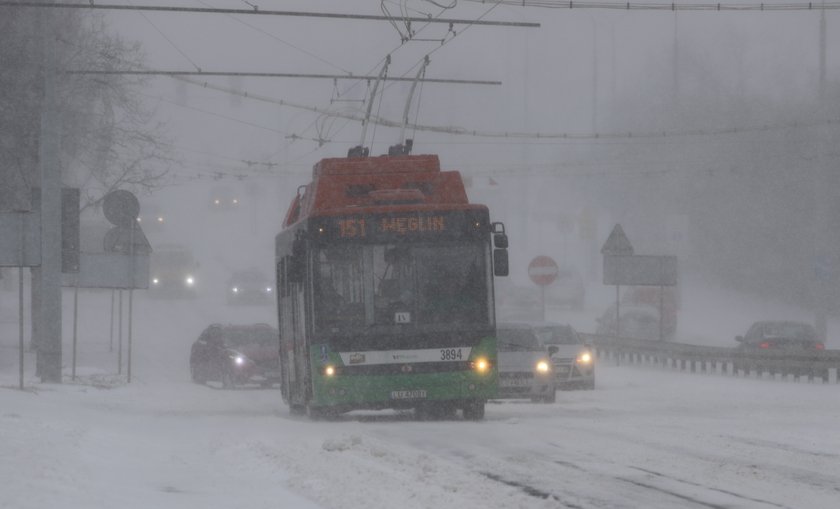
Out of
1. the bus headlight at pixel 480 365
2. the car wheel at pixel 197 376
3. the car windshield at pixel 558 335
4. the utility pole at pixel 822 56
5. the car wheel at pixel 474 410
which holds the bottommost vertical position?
the car wheel at pixel 197 376

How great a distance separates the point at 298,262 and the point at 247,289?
53.9m

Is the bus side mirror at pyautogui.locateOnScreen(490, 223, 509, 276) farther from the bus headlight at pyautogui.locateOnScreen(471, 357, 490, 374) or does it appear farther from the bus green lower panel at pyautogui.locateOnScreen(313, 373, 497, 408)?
the bus green lower panel at pyautogui.locateOnScreen(313, 373, 497, 408)

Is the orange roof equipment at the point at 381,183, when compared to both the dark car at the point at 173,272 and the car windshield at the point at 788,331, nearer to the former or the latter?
the car windshield at the point at 788,331

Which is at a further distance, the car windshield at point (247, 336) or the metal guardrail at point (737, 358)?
the car windshield at point (247, 336)

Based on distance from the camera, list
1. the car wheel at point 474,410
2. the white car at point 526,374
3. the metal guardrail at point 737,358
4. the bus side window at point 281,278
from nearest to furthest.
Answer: the car wheel at point 474,410
the bus side window at point 281,278
the white car at point 526,374
the metal guardrail at point 737,358

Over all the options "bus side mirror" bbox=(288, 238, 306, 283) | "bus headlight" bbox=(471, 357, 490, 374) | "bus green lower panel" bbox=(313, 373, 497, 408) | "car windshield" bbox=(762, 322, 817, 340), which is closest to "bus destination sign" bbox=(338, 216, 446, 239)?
"bus side mirror" bbox=(288, 238, 306, 283)

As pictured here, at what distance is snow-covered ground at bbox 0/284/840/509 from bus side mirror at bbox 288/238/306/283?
1916 mm

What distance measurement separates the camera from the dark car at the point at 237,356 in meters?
31.2

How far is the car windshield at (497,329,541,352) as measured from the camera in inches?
982

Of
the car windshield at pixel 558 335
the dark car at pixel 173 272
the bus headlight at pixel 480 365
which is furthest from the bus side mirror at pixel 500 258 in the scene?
the dark car at pixel 173 272

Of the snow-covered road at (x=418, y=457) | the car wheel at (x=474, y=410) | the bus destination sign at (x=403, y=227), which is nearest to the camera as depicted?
the snow-covered road at (x=418, y=457)

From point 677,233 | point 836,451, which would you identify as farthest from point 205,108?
point 836,451

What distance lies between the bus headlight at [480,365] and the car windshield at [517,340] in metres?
6.28

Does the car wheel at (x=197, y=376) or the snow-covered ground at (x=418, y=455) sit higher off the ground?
the snow-covered ground at (x=418, y=455)
